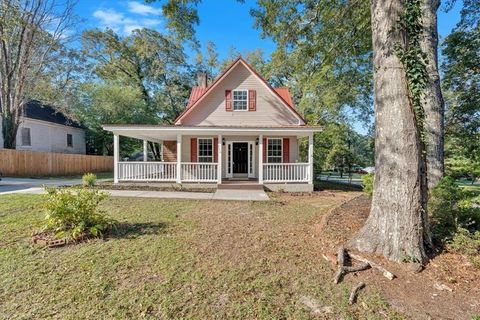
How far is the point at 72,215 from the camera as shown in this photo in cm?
475

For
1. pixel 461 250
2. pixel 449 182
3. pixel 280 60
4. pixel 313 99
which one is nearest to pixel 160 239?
pixel 461 250

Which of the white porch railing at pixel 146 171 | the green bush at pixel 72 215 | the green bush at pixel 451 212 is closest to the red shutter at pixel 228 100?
the white porch railing at pixel 146 171

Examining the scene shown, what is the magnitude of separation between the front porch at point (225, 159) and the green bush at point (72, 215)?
6959 millimetres

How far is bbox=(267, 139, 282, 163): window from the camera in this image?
14453mm

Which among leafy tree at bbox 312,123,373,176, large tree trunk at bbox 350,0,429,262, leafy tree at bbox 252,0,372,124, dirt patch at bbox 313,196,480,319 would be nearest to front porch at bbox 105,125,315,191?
leafy tree at bbox 252,0,372,124

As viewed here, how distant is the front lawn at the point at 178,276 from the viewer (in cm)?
295

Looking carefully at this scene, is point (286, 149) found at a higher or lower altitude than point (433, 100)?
lower

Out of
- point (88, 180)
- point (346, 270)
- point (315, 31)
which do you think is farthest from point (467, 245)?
point (88, 180)

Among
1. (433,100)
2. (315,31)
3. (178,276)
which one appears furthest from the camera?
(315,31)

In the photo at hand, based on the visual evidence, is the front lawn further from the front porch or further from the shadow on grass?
the front porch

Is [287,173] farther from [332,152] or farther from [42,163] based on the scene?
[42,163]

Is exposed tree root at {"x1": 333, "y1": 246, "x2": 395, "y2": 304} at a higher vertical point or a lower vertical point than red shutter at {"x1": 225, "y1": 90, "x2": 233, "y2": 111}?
lower

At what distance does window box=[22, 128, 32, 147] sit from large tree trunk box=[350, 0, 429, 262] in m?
25.9

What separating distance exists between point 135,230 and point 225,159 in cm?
909
